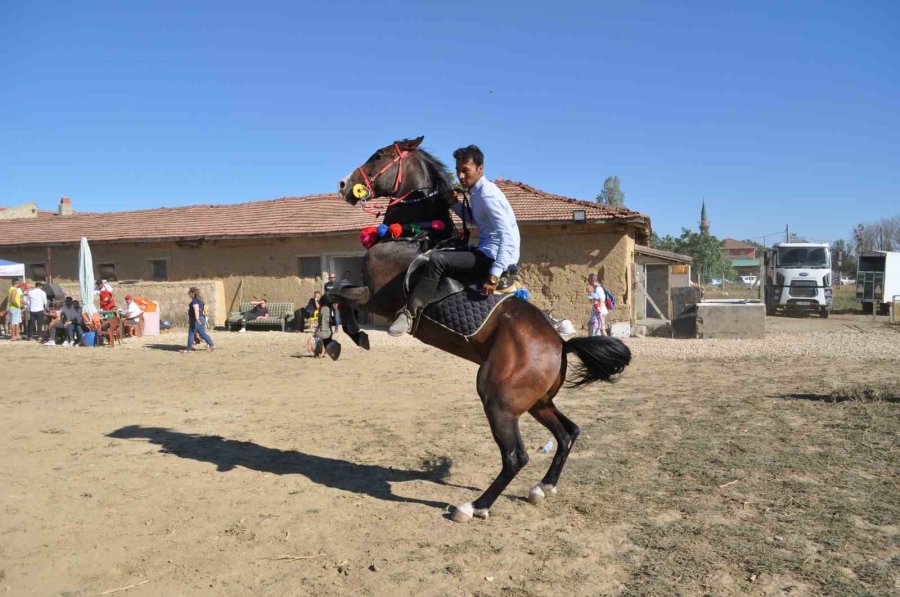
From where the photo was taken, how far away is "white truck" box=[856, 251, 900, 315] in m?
26.4

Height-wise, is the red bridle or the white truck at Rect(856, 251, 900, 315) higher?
the red bridle

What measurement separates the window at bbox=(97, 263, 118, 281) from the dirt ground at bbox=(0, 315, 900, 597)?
49.3 ft

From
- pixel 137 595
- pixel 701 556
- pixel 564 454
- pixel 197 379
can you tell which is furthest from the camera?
pixel 197 379

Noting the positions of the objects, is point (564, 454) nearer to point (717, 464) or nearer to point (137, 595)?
point (717, 464)

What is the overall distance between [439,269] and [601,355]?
4.99 feet

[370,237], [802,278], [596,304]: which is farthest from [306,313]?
[802,278]

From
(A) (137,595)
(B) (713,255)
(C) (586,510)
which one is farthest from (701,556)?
(B) (713,255)

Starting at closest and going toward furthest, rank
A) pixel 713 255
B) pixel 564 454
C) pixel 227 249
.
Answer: pixel 564 454 → pixel 227 249 → pixel 713 255

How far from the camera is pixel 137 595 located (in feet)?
11.8

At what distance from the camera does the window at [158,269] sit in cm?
2352

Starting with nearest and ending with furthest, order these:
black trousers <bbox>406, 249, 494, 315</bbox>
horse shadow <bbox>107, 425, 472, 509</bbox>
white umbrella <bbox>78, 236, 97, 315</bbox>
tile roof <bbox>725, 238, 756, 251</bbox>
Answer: black trousers <bbox>406, 249, 494, 315</bbox>, horse shadow <bbox>107, 425, 472, 509</bbox>, white umbrella <bbox>78, 236, 97, 315</bbox>, tile roof <bbox>725, 238, 756, 251</bbox>

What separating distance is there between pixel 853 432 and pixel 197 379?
32.4ft

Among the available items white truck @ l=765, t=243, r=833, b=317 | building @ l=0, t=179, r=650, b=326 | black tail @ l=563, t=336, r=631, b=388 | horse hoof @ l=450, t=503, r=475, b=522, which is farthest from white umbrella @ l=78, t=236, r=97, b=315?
white truck @ l=765, t=243, r=833, b=317

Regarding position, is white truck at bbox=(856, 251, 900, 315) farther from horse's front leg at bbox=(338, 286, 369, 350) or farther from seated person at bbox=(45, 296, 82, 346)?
seated person at bbox=(45, 296, 82, 346)
